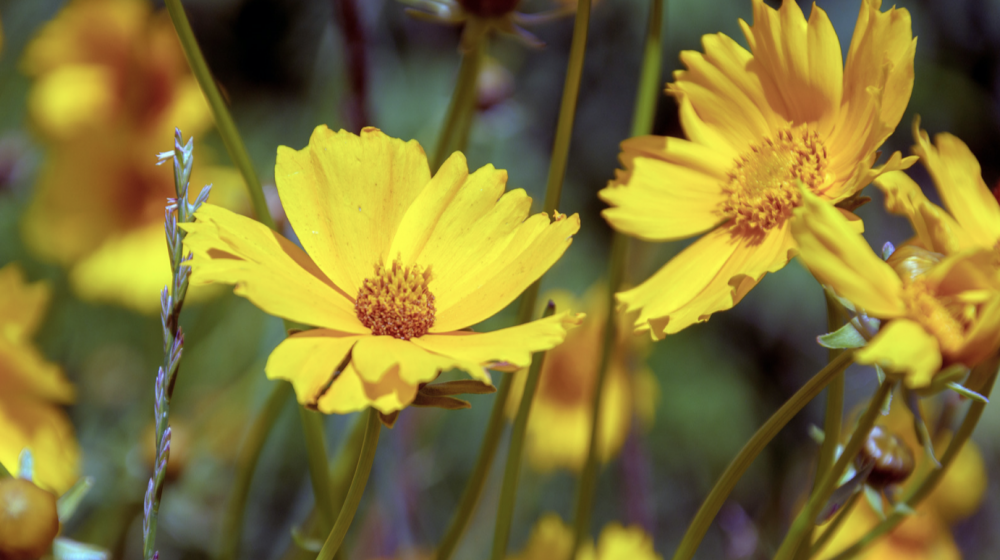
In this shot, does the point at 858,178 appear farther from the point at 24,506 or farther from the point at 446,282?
the point at 24,506

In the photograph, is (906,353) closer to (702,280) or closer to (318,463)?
(702,280)

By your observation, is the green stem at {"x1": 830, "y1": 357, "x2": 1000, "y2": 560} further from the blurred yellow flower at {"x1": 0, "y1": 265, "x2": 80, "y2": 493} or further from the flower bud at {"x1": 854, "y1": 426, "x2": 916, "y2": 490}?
the blurred yellow flower at {"x1": 0, "y1": 265, "x2": 80, "y2": 493}

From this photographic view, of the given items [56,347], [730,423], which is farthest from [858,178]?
[730,423]

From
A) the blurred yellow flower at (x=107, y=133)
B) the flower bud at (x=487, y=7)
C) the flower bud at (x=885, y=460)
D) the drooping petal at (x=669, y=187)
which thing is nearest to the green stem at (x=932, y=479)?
the flower bud at (x=885, y=460)

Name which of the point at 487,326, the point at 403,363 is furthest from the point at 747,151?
the point at 487,326

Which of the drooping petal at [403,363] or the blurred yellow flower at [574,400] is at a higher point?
the drooping petal at [403,363]

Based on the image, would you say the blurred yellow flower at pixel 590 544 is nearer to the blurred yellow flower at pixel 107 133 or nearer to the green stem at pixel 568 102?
the green stem at pixel 568 102
